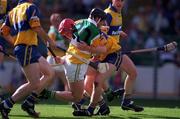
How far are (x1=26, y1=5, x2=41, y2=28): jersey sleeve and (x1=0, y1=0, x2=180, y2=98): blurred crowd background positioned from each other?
30.7ft

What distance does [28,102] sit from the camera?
12.7 m

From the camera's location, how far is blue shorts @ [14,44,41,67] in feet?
39.7

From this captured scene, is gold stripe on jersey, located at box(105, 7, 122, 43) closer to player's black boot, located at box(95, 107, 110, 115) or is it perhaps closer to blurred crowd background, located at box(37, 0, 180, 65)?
player's black boot, located at box(95, 107, 110, 115)

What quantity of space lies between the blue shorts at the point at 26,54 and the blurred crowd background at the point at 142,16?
9.10m

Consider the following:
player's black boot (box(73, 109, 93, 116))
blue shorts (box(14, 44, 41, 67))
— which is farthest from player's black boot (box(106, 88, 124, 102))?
blue shorts (box(14, 44, 41, 67))

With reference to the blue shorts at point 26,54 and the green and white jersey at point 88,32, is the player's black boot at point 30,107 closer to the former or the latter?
the blue shorts at point 26,54

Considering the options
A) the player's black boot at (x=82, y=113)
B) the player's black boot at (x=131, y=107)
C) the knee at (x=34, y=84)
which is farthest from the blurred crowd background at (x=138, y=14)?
the knee at (x=34, y=84)

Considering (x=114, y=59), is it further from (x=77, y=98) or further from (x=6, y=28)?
(x=6, y=28)

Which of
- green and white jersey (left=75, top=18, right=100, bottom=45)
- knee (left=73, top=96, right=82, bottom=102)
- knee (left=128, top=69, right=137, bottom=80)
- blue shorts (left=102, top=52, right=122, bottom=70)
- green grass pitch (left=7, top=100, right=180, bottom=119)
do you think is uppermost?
green and white jersey (left=75, top=18, right=100, bottom=45)

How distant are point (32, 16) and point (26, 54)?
662mm

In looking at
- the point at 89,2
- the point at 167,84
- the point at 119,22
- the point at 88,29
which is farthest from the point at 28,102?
the point at 89,2

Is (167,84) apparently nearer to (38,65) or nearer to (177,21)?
(177,21)

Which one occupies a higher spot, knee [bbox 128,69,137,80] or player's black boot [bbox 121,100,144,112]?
knee [bbox 128,69,137,80]

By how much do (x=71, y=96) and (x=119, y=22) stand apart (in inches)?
73.4
